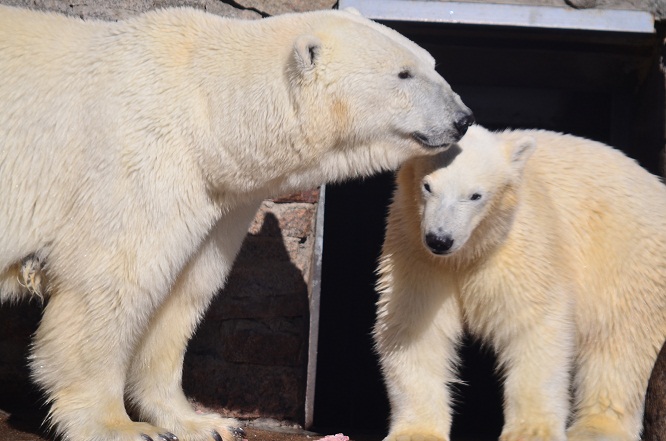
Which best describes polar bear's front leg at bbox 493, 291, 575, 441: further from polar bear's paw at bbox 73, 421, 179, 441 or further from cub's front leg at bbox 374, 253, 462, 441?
polar bear's paw at bbox 73, 421, 179, 441

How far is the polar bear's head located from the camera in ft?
11.2

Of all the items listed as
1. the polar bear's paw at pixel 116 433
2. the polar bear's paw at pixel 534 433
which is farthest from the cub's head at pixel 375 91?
the polar bear's paw at pixel 116 433

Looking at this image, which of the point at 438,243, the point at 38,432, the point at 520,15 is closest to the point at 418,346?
the point at 438,243

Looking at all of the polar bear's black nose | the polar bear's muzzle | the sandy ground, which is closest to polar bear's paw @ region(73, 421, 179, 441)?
the sandy ground

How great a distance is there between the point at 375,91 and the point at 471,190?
49 cm

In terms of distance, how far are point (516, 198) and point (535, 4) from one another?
125 cm

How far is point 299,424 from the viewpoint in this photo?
15.2 ft

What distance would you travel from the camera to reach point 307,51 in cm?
327

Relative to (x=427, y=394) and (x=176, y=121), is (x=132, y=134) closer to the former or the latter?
(x=176, y=121)

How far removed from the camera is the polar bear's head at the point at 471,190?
342 centimetres

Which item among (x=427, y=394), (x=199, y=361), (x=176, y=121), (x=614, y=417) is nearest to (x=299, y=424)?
(x=199, y=361)

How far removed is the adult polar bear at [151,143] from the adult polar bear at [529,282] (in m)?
0.33

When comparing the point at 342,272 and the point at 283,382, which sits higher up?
the point at 283,382

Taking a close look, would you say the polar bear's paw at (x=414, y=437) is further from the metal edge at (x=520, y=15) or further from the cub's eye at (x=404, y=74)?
the metal edge at (x=520, y=15)
